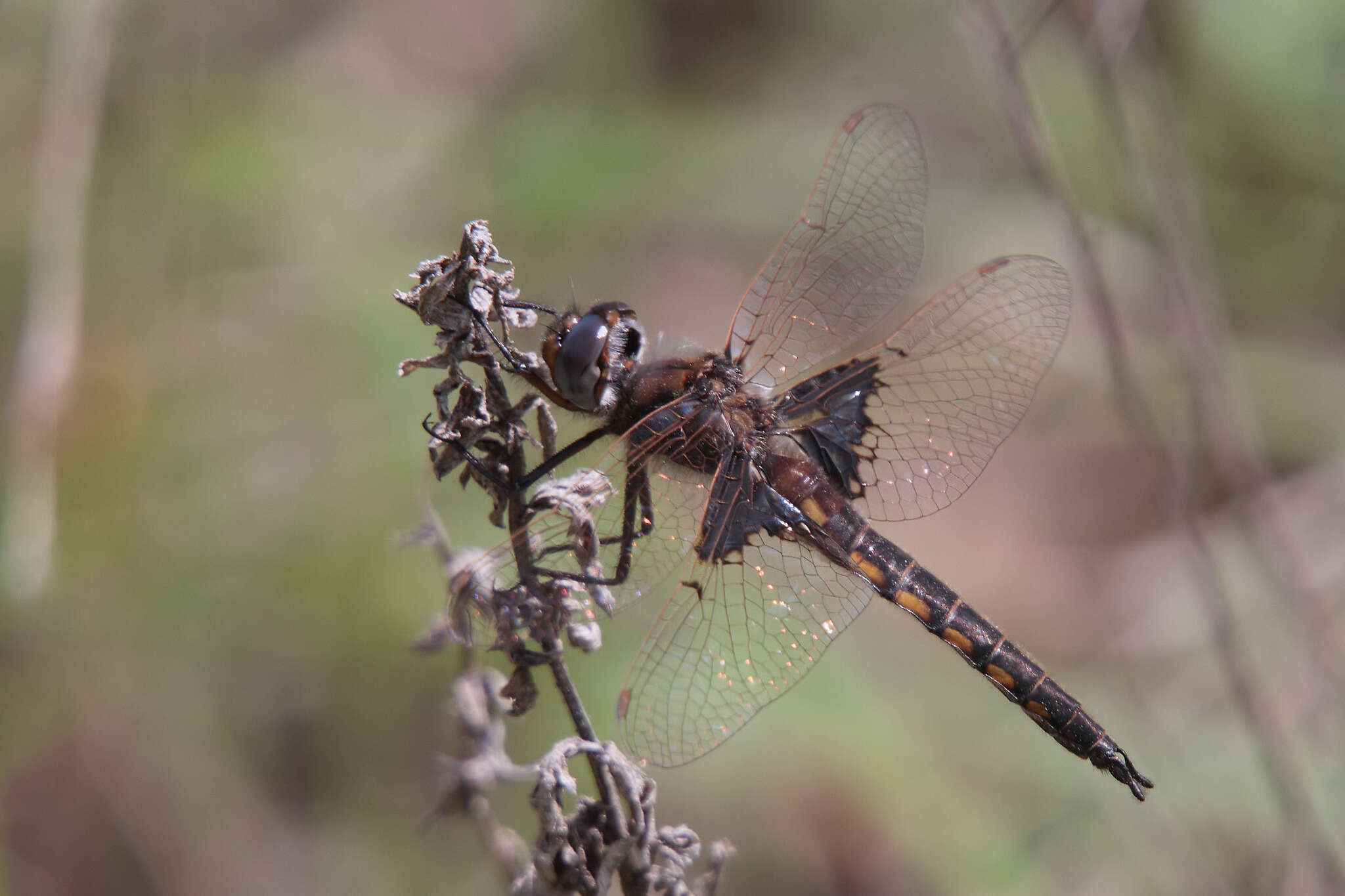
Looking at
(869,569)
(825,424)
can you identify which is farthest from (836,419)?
(869,569)

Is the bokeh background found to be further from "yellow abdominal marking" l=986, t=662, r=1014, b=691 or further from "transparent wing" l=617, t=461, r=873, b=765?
"yellow abdominal marking" l=986, t=662, r=1014, b=691

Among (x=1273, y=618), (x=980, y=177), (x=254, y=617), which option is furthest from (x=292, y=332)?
(x=1273, y=618)

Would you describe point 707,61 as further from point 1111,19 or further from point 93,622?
point 93,622

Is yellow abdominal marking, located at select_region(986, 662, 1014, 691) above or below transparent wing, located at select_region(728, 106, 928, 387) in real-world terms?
below

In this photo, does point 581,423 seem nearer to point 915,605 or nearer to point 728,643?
point 728,643

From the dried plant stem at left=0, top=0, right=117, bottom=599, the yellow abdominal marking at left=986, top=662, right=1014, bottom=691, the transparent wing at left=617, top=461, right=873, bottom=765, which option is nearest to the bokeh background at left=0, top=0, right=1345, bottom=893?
the dried plant stem at left=0, top=0, right=117, bottom=599

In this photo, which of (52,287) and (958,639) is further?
(52,287)

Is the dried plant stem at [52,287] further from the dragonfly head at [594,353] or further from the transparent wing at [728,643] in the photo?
the transparent wing at [728,643]
